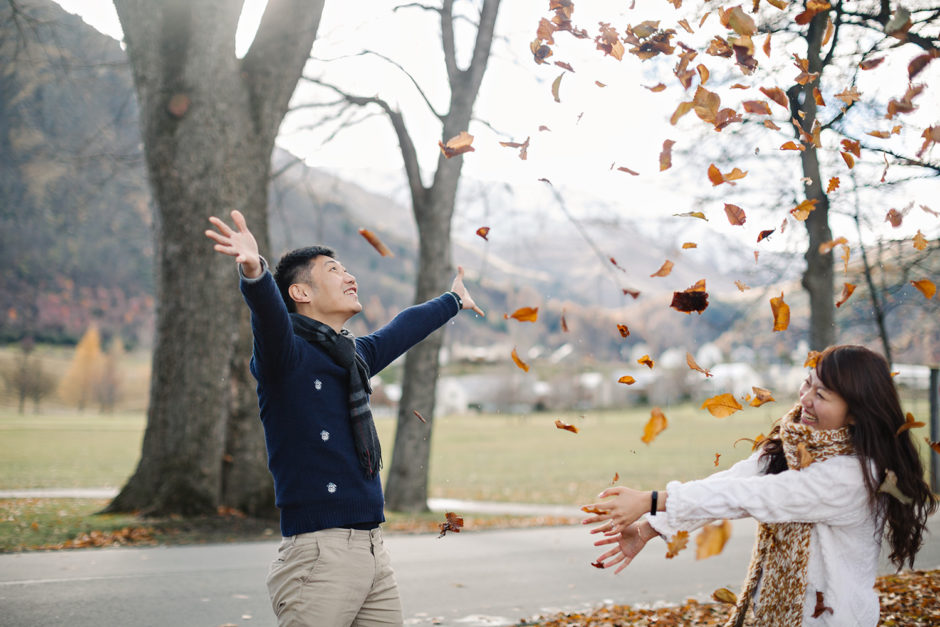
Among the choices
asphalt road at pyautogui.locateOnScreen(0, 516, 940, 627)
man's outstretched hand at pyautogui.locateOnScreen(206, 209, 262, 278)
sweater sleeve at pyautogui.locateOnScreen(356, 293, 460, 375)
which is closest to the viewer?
man's outstretched hand at pyautogui.locateOnScreen(206, 209, 262, 278)

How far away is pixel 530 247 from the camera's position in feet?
52.7

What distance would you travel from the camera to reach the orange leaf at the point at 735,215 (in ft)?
15.0

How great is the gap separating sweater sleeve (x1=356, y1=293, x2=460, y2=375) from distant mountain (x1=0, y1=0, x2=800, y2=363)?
551 mm

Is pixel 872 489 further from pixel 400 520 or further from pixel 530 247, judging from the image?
pixel 530 247

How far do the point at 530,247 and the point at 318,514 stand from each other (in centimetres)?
1335

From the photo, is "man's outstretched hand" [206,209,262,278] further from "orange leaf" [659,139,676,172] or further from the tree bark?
the tree bark

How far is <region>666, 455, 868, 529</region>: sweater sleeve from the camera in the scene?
306cm

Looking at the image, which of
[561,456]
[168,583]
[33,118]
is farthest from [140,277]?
[168,583]

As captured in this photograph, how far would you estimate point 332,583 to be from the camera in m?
2.95

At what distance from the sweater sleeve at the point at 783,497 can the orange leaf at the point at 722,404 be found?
28.8 inches

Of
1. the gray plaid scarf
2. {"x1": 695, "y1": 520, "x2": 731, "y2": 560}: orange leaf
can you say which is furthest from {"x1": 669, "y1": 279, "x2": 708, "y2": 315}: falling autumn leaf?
the gray plaid scarf

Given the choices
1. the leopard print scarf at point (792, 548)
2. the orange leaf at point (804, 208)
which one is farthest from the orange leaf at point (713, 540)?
the orange leaf at point (804, 208)

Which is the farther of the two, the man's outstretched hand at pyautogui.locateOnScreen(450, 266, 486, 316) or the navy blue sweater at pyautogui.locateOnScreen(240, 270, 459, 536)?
the man's outstretched hand at pyautogui.locateOnScreen(450, 266, 486, 316)

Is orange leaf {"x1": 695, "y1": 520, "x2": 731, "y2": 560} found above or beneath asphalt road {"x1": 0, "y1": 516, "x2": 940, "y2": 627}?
above
